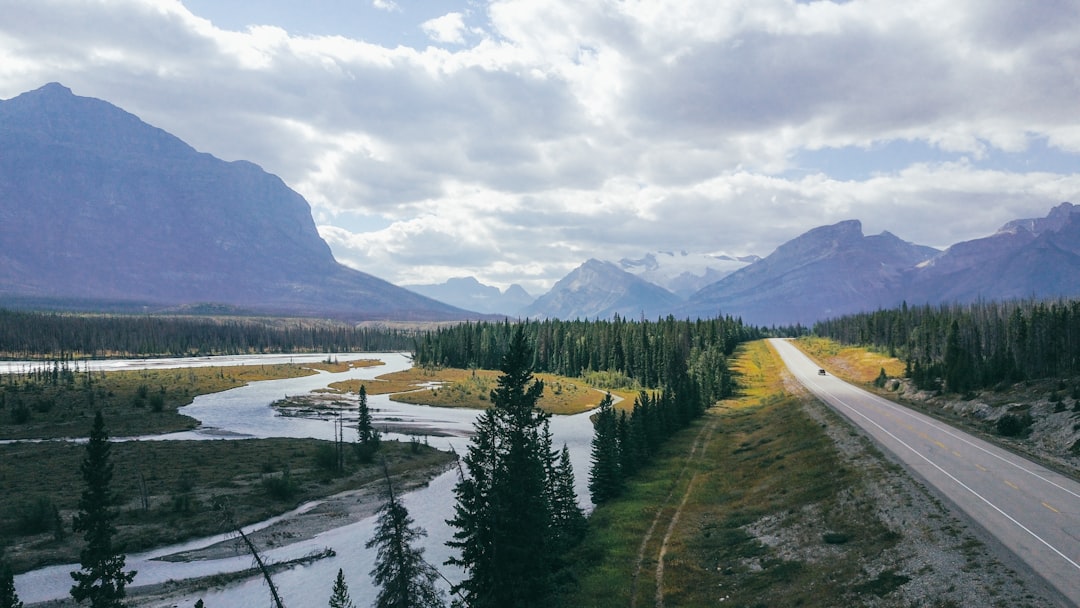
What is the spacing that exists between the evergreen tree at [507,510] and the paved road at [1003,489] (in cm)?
2338

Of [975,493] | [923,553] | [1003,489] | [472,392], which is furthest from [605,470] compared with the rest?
[472,392]

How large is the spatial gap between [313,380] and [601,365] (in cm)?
8544

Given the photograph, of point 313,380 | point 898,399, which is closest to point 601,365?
point 313,380

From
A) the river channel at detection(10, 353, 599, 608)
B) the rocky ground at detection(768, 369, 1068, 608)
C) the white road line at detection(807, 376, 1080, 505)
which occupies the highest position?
the white road line at detection(807, 376, 1080, 505)

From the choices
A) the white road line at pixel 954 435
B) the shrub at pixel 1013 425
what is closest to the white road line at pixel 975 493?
the white road line at pixel 954 435

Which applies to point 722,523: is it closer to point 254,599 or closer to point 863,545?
point 863,545

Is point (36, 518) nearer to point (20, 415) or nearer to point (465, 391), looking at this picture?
point (20, 415)

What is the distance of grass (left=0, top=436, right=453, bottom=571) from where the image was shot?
49.9 m

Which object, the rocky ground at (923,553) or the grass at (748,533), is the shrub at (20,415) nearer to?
the grass at (748,533)

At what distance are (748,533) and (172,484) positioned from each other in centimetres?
5498

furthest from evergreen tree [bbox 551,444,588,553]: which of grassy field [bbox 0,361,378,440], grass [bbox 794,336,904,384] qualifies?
grass [bbox 794,336,904,384]

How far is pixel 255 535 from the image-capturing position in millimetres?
52438

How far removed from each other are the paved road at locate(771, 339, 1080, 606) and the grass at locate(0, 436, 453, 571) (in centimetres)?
5133

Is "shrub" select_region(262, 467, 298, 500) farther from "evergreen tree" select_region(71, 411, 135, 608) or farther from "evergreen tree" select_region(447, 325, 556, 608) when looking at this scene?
"evergreen tree" select_region(447, 325, 556, 608)
